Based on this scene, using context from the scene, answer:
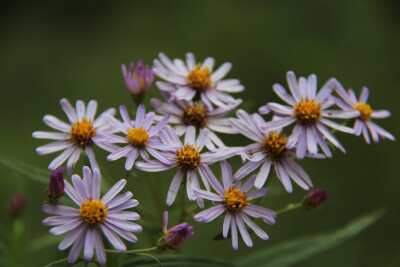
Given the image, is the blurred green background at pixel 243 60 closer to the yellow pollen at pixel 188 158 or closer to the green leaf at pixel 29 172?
the green leaf at pixel 29 172

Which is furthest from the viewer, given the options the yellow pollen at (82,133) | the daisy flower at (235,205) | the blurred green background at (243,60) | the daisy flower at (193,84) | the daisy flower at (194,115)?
the blurred green background at (243,60)

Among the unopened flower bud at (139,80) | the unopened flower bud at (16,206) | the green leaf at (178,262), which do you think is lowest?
the green leaf at (178,262)

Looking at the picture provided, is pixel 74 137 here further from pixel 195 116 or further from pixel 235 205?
pixel 235 205

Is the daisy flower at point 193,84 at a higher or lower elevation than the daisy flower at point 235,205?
higher

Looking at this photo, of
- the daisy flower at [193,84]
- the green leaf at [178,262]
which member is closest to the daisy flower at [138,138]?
the daisy flower at [193,84]

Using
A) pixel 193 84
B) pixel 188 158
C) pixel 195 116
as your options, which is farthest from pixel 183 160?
pixel 193 84

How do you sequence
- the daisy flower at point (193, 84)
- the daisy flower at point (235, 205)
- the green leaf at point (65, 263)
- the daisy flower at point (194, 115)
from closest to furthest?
the green leaf at point (65, 263) < the daisy flower at point (235, 205) < the daisy flower at point (194, 115) < the daisy flower at point (193, 84)

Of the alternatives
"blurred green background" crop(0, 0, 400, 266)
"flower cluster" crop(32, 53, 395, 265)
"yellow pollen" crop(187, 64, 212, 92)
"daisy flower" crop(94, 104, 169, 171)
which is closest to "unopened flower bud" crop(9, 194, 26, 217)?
"flower cluster" crop(32, 53, 395, 265)

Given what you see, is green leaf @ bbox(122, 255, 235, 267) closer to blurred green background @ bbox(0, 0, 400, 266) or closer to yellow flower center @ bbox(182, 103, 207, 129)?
yellow flower center @ bbox(182, 103, 207, 129)
